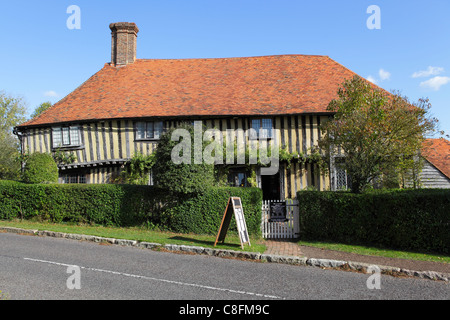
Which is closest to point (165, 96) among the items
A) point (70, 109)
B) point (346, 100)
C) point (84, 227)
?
point (70, 109)

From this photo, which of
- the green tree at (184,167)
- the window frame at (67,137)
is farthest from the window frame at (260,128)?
the window frame at (67,137)

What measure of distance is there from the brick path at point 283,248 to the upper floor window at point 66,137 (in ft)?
37.6

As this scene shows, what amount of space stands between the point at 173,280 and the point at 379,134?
22.3 ft

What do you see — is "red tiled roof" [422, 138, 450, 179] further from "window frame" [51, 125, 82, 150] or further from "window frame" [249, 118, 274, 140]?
"window frame" [51, 125, 82, 150]

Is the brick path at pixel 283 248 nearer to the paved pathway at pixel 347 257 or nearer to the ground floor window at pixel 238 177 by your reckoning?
the paved pathway at pixel 347 257

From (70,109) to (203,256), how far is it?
12.9 metres

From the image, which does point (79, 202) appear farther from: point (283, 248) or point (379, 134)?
point (379, 134)

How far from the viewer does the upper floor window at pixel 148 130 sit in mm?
15930

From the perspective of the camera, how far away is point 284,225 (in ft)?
34.9

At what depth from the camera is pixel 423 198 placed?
8547 millimetres

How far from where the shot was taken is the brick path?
329 inches

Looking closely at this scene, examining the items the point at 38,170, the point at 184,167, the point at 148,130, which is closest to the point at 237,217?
the point at 184,167

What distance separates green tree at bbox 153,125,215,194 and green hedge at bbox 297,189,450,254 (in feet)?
10.9

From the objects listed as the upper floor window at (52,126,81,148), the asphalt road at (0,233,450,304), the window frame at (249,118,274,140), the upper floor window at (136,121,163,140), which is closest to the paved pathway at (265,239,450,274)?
the asphalt road at (0,233,450,304)
